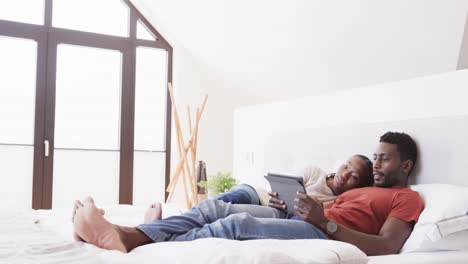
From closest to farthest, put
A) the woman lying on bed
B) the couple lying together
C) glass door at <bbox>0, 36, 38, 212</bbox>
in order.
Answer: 1. the couple lying together
2. the woman lying on bed
3. glass door at <bbox>0, 36, 38, 212</bbox>

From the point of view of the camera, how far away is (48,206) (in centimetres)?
521

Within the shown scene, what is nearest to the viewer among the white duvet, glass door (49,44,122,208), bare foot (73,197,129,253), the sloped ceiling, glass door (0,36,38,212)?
the white duvet

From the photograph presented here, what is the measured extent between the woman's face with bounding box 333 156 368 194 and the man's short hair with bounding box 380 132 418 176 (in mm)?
175

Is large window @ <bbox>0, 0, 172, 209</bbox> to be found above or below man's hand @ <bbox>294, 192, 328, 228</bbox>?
above

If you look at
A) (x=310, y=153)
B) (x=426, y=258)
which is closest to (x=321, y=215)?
Result: (x=426, y=258)

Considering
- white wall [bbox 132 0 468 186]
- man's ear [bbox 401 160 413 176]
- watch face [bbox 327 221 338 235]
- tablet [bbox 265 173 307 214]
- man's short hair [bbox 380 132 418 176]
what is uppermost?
white wall [bbox 132 0 468 186]

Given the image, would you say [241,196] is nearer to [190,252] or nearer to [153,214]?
[153,214]

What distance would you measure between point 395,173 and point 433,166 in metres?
0.17

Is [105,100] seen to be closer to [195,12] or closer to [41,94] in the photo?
[41,94]

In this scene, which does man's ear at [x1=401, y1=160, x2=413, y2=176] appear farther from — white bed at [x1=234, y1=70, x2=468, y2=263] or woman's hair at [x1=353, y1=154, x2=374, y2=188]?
woman's hair at [x1=353, y1=154, x2=374, y2=188]

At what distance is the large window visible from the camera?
5.17 m

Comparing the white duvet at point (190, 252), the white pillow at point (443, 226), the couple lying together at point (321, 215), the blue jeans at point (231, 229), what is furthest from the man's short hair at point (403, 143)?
the white duvet at point (190, 252)

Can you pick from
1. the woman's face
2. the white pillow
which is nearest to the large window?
the woman's face

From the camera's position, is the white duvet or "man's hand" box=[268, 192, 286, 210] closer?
the white duvet
